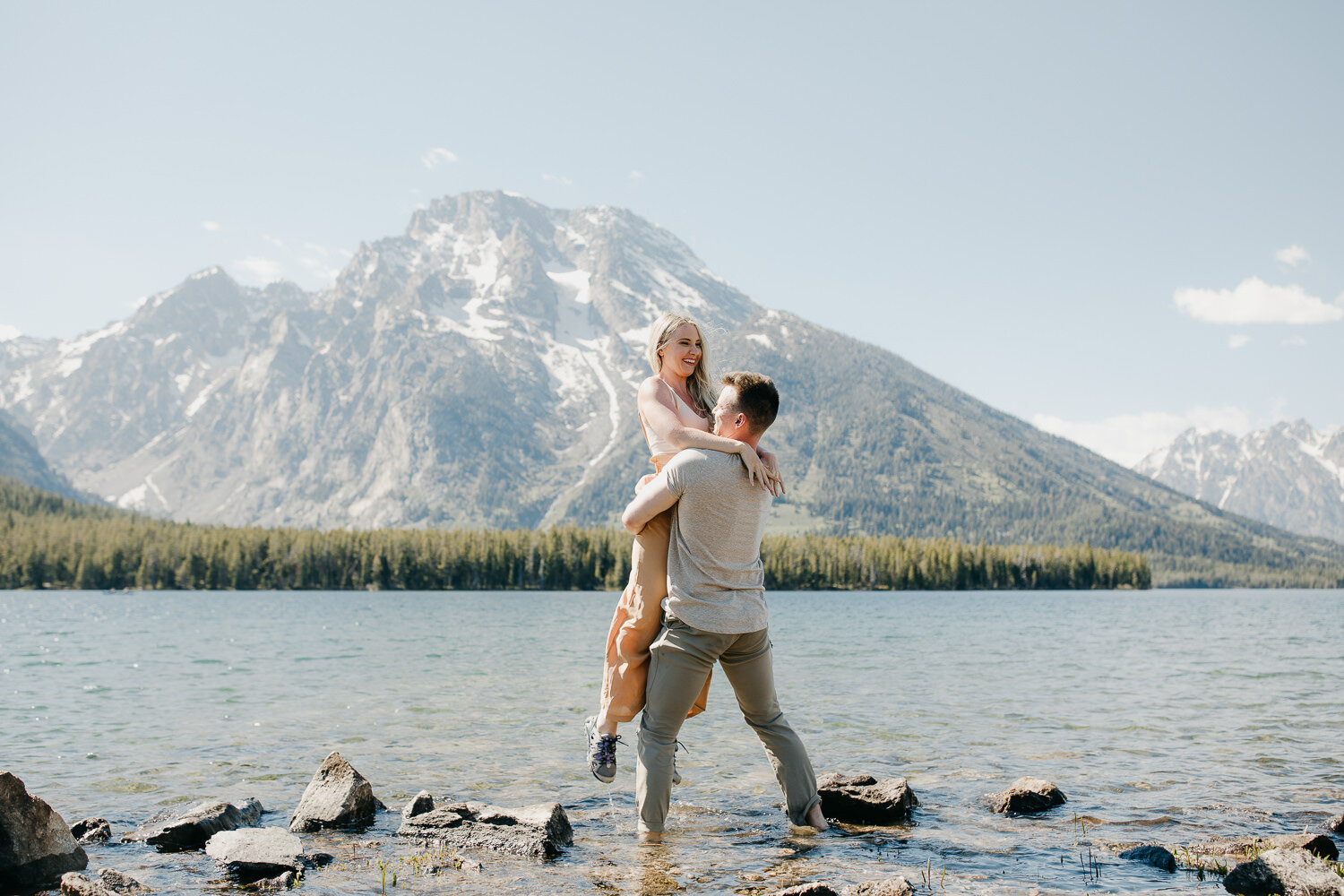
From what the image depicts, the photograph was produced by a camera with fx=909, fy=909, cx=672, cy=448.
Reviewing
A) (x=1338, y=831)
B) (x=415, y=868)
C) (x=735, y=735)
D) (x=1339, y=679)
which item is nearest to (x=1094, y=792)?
(x=1338, y=831)

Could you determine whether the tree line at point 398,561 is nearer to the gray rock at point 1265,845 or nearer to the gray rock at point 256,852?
the gray rock at point 1265,845

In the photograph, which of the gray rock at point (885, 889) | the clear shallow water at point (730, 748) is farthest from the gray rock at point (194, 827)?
A: the gray rock at point (885, 889)

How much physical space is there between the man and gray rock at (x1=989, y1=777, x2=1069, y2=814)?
4.18 m

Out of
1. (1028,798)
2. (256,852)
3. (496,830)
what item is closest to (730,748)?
(1028,798)

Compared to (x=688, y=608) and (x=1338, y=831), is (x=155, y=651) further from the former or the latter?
(x=1338, y=831)

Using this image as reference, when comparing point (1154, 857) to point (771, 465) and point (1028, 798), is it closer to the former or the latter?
point (1028, 798)

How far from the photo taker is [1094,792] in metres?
12.1

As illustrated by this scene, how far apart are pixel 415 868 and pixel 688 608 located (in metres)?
3.60

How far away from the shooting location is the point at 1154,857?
28.5 feet

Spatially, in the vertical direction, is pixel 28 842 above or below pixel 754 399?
below

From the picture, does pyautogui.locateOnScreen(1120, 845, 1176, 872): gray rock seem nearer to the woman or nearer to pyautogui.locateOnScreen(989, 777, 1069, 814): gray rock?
pyautogui.locateOnScreen(989, 777, 1069, 814): gray rock

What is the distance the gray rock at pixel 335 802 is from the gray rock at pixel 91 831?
1942 millimetres

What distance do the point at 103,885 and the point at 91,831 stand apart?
A: 126 inches

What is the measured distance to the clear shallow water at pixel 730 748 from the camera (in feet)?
28.8
